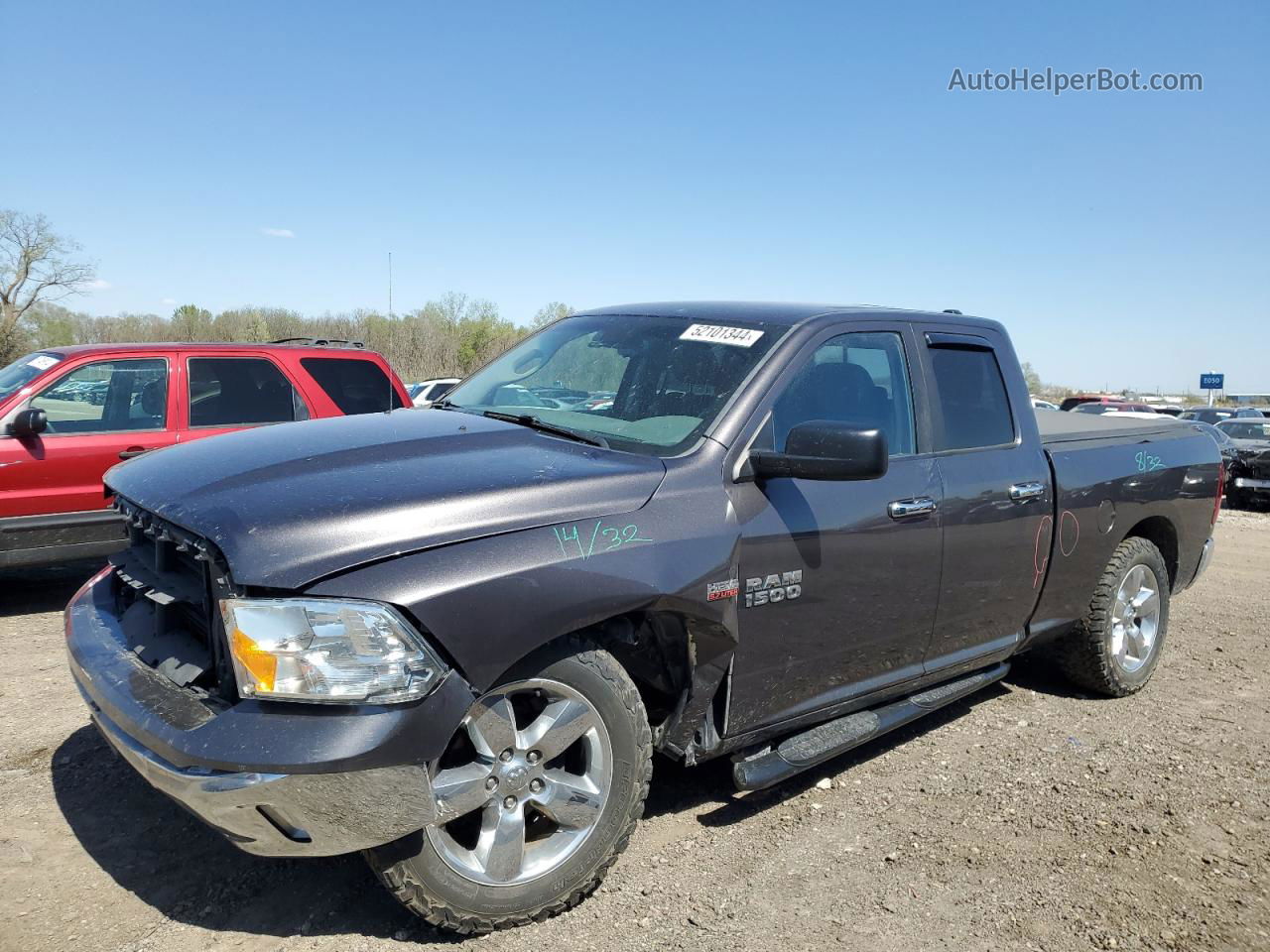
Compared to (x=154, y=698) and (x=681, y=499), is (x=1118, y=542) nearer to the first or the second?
(x=681, y=499)

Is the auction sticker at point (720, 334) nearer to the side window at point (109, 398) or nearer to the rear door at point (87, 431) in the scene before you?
the rear door at point (87, 431)

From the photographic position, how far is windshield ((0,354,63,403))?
6.25 m

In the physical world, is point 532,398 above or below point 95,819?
above

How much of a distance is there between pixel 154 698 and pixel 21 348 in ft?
136

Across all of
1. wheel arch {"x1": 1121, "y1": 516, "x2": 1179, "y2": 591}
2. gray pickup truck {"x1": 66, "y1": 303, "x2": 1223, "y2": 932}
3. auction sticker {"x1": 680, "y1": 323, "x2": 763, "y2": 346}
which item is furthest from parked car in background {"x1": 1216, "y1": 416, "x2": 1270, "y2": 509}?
auction sticker {"x1": 680, "y1": 323, "x2": 763, "y2": 346}

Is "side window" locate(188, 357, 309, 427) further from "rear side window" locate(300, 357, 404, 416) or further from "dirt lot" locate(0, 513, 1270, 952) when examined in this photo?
"dirt lot" locate(0, 513, 1270, 952)

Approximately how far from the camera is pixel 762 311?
147 inches

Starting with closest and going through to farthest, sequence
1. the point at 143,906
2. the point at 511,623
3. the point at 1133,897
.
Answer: the point at 511,623, the point at 143,906, the point at 1133,897

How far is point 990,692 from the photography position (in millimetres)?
5176

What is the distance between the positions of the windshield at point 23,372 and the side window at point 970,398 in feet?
19.3

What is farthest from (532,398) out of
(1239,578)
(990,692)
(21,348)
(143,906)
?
(21,348)

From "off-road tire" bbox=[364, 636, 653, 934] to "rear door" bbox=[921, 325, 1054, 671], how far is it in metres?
1.64

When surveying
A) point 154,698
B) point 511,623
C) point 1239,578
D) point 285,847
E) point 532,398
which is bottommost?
point 1239,578

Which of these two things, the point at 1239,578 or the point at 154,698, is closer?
the point at 154,698
